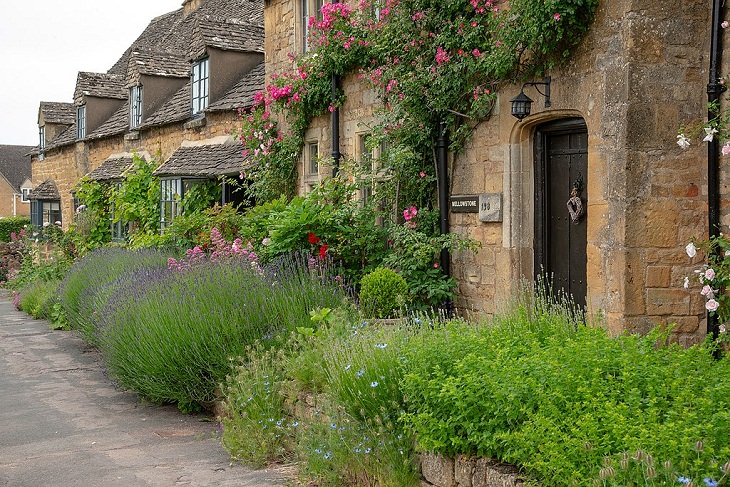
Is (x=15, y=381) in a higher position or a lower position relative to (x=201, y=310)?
lower

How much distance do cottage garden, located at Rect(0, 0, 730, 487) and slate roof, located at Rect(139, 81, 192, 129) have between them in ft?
15.4

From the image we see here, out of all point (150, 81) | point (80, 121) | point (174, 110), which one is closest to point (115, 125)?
point (80, 121)

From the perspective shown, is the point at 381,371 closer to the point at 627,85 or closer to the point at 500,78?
the point at 627,85

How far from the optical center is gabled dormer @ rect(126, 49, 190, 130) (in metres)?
21.8

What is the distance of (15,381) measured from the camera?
10.1 metres

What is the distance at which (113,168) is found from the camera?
22.7 metres

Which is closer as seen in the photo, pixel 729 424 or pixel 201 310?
pixel 729 424

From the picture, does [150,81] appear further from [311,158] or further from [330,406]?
[330,406]

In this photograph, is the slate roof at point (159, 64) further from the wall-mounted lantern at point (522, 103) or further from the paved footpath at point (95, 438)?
the wall-mounted lantern at point (522, 103)

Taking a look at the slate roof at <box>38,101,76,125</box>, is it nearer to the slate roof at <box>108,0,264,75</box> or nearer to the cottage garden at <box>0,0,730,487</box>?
the slate roof at <box>108,0,264,75</box>

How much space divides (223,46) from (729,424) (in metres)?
15.4

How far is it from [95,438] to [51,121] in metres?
24.4

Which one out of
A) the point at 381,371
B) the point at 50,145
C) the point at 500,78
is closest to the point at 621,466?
the point at 381,371

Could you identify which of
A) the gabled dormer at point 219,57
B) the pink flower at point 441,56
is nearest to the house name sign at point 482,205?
the pink flower at point 441,56
